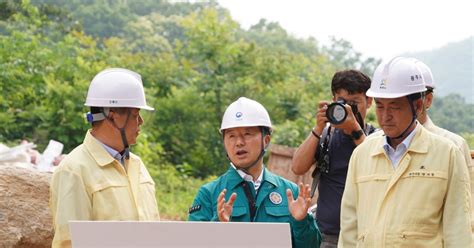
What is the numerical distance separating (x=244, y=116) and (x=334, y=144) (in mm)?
812

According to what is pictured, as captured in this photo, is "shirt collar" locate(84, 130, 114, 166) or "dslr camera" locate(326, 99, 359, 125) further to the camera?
"dslr camera" locate(326, 99, 359, 125)

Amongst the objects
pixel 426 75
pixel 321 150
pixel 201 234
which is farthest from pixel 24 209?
pixel 201 234

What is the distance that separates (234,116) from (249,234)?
1389 mm

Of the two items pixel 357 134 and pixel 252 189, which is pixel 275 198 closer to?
pixel 252 189

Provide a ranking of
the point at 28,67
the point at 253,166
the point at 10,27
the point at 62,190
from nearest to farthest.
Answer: the point at 62,190, the point at 253,166, the point at 28,67, the point at 10,27

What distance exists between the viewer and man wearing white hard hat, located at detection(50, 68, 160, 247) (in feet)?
15.1

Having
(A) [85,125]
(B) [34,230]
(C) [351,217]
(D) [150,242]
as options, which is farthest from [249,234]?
(A) [85,125]

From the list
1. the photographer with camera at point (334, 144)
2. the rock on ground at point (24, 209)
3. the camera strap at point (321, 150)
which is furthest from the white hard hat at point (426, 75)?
the rock on ground at point (24, 209)

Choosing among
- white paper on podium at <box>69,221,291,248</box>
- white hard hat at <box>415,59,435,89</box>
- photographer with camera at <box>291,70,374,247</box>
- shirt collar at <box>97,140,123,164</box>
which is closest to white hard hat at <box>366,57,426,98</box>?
white hard hat at <box>415,59,435,89</box>

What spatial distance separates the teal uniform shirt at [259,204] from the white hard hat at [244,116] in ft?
0.79

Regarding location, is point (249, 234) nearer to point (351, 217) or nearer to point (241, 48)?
point (351, 217)

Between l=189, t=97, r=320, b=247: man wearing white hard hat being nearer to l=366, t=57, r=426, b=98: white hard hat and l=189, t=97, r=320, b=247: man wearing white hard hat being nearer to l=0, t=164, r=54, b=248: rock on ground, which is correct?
l=366, t=57, r=426, b=98: white hard hat

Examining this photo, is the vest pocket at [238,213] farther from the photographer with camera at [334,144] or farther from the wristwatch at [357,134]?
the wristwatch at [357,134]

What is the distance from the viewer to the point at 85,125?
564 inches
